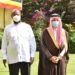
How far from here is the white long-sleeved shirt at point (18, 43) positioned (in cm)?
911

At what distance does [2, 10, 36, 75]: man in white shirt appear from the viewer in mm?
9109

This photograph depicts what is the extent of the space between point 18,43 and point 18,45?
4 cm

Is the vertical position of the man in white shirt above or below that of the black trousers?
above

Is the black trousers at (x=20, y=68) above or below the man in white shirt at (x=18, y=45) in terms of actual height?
below


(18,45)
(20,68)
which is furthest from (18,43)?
(20,68)

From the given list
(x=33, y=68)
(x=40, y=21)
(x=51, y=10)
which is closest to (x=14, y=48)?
(x=33, y=68)

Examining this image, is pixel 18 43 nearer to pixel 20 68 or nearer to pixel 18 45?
pixel 18 45

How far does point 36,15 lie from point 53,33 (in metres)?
16.3

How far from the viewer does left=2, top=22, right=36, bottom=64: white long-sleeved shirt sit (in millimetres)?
9109

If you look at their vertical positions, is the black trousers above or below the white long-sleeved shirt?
below

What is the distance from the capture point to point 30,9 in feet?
91.3

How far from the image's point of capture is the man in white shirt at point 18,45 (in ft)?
29.9

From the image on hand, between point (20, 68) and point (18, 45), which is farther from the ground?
point (18, 45)

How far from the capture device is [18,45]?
29.9 feet
